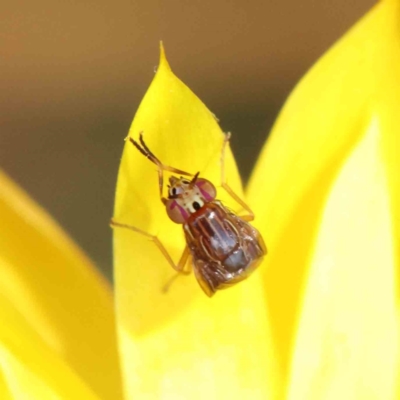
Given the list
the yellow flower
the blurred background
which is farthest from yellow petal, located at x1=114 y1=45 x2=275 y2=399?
the blurred background

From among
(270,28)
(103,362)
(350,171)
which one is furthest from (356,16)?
(103,362)

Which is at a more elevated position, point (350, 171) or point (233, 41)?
point (233, 41)

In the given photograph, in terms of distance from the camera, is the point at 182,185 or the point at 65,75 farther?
the point at 65,75

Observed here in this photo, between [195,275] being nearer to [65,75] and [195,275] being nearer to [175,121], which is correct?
[175,121]

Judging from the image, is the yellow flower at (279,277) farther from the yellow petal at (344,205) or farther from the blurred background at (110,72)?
the blurred background at (110,72)

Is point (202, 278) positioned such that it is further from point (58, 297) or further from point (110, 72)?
point (110, 72)

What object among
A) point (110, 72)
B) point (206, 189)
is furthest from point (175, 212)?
point (110, 72)
